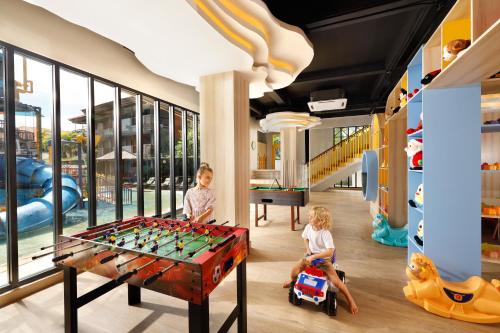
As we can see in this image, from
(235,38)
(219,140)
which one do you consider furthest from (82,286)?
(235,38)

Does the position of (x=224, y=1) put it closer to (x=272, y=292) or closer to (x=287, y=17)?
(x=287, y=17)

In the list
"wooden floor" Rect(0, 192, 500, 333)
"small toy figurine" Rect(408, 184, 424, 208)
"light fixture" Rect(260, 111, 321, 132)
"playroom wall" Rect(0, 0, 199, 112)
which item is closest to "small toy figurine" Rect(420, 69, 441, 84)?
"small toy figurine" Rect(408, 184, 424, 208)

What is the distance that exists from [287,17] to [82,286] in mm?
4277

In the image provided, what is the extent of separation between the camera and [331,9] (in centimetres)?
271

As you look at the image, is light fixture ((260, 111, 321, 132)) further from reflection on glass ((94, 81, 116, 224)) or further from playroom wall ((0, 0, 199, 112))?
reflection on glass ((94, 81, 116, 224))

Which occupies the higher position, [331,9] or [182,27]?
[331,9]

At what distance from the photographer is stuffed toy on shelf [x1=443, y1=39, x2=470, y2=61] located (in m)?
1.81

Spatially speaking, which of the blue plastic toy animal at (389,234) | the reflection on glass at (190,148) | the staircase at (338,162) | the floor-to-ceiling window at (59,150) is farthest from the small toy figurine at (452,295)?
the staircase at (338,162)

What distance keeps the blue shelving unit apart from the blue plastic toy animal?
1.59 metres

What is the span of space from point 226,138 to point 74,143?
2.28 metres

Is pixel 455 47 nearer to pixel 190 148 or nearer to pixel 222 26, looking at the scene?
pixel 222 26

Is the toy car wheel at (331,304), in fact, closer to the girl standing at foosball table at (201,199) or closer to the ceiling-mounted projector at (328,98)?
the girl standing at foosball table at (201,199)

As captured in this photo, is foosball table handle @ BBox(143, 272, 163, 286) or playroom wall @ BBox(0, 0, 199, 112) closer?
foosball table handle @ BBox(143, 272, 163, 286)

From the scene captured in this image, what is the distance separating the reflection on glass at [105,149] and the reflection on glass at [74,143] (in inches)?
8.3
